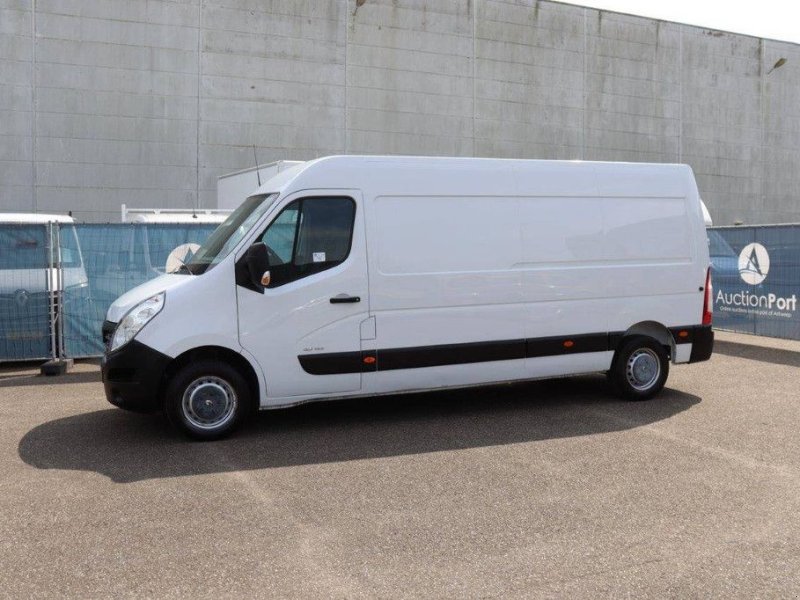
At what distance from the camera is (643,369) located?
8242mm

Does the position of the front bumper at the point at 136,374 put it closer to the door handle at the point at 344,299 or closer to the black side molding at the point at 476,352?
the black side molding at the point at 476,352

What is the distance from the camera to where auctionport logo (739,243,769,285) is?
12203 millimetres

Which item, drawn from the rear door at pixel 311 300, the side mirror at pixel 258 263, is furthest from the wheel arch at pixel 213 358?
the side mirror at pixel 258 263

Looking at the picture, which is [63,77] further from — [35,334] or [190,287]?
[190,287]

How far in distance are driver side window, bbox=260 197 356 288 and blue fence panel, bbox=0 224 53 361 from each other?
5057 millimetres

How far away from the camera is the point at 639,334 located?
8164 mm

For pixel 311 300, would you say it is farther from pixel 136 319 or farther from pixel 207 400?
pixel 136 319

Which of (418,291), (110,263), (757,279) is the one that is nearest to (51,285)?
(110,263)

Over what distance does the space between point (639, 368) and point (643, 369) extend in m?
0.05

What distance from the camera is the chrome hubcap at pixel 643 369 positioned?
818cm

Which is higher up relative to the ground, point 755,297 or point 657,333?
point 755,297

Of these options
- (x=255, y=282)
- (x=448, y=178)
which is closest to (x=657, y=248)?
(x=448, y=178)

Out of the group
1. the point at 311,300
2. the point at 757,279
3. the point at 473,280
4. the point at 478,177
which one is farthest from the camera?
the point at 757,279

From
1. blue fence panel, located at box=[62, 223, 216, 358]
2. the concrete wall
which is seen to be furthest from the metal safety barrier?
the concrete wall
